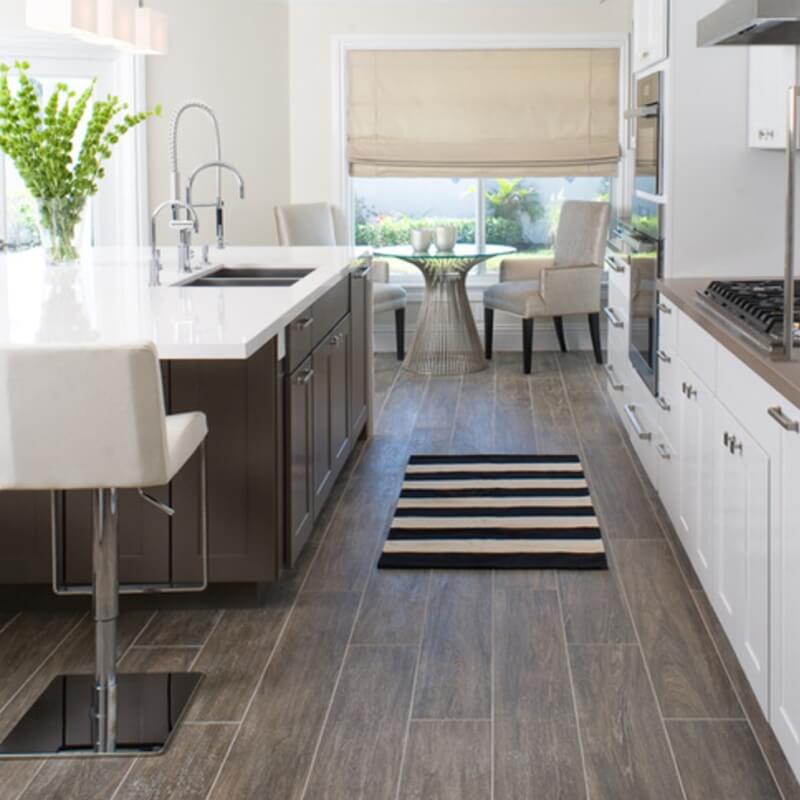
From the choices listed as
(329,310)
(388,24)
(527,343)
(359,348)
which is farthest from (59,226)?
(388,24)

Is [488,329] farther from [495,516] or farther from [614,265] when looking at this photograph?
[495,516]

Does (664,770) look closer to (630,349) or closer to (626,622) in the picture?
(626,622)

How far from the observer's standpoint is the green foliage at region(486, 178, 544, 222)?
8.74 metres

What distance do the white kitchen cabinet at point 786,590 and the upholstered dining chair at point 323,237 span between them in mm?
5307

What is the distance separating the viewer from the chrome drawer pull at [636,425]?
16.6 feet

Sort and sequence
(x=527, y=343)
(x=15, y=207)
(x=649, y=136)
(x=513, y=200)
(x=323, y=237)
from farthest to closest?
(x=513, y=200), (x=323, y=237), (x=527, y=343), (x=15, y=207), (x=649, y=136)

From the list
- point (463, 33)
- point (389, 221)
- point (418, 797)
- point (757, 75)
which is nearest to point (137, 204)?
point (389, 221)

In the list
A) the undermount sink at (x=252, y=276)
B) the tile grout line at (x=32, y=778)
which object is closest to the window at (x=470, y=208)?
the undermount sink at (x=252, y=276)

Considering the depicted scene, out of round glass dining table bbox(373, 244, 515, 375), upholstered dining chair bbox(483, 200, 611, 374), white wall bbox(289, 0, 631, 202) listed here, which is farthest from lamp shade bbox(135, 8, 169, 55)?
white wall bbox(289, 0, 631, 202)

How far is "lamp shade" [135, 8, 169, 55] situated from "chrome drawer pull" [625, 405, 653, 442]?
225cm

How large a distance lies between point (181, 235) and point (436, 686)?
221 centimetres

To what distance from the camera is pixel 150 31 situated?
451cm

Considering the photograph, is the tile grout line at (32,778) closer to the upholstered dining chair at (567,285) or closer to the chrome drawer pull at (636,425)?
the chrome drawer pull at (636,425)

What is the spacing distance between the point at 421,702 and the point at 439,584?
3.08 ft
